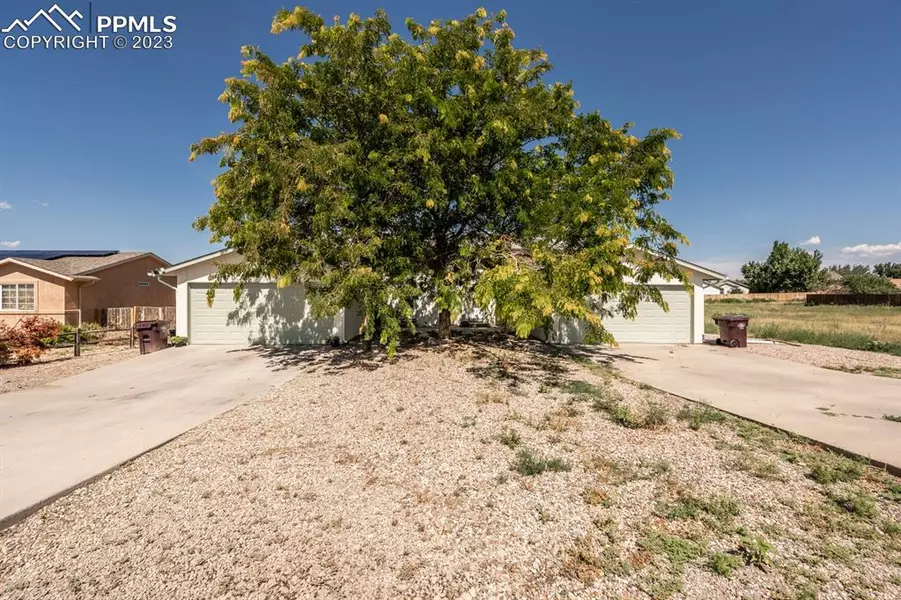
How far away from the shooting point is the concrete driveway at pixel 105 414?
12.2 ft

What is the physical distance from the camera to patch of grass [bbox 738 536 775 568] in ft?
8.23

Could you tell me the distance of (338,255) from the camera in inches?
291

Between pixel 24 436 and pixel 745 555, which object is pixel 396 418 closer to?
pixel 745 555

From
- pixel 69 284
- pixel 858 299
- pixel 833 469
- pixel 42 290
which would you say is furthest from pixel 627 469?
pixel 858 299

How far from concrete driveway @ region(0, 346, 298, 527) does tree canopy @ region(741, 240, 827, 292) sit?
5870 centimetres

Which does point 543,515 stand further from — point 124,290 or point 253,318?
point 124,290

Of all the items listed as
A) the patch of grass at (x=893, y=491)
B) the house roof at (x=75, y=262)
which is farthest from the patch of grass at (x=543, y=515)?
the house roof at (x=75, y=262)

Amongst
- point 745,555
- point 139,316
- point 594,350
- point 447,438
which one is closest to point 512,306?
point 447,438

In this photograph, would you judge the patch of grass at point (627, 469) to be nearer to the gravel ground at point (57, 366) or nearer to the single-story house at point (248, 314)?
the single-story house at point (248, 314)

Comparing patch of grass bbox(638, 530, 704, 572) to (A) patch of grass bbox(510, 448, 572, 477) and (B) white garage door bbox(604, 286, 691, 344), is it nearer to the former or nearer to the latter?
(A) patch of grass bbox(510, 448, 572, 477)

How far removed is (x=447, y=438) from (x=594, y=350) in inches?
317

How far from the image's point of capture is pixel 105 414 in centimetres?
566

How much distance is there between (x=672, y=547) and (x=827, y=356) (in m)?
11.2

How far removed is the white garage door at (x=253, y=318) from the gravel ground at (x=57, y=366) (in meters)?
1.93
